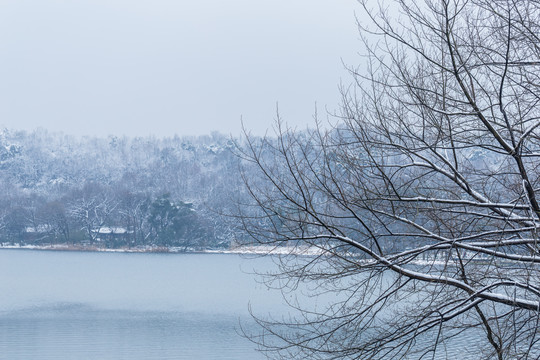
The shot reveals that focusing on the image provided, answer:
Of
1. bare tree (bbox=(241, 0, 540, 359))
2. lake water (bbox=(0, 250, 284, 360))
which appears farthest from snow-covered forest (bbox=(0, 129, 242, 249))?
bare tree (bbox=(241, 0, 540, 359))

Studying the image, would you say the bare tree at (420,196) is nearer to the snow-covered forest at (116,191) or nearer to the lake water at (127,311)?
the lake water at (127,311)

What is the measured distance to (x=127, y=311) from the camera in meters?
26.4

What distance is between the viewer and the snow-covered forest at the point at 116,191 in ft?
203

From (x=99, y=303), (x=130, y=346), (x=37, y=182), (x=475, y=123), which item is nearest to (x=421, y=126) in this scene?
(x=475, y=123)

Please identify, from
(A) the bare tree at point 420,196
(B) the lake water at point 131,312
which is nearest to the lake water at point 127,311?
(B) the lake water at point 131,312

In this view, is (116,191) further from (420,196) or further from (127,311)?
(420,196)

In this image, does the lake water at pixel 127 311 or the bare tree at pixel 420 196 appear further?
the lake water at pixel 127 311

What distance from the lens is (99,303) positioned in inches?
1132

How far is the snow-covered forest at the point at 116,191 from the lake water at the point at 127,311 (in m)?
4.79

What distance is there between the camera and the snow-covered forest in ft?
203

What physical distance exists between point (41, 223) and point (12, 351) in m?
54.6

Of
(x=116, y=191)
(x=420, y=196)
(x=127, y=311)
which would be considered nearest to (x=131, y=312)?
(x=127, y=311)

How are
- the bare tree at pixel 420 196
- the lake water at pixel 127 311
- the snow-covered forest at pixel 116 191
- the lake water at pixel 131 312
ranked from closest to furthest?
the bare tree at pixel 420 196 → the lake water at pixel 131 312 → the lake water at pixel 127 311 → the snow-covered forest at pixel 116 191

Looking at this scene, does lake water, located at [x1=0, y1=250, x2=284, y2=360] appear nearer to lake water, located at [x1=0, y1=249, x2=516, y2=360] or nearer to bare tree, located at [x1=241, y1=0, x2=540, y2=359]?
lake water, located at [x1=0, y1=249, x2=516, y2=360]
